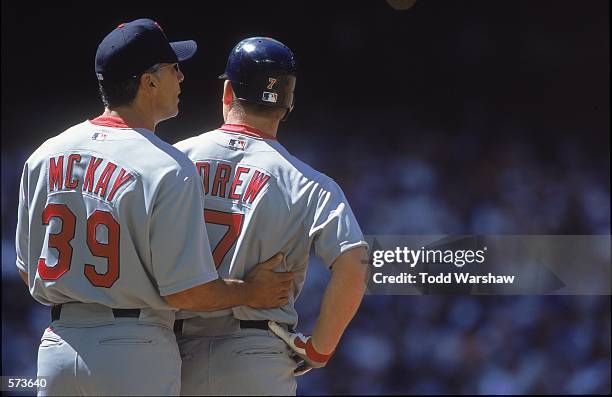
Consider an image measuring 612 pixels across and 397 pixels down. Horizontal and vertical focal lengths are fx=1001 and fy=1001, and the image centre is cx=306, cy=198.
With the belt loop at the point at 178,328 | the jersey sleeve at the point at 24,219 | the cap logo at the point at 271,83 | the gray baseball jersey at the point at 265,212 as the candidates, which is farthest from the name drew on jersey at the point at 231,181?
the jersey sleeve at the point at 24,219

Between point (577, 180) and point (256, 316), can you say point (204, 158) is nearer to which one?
point (256, 316)

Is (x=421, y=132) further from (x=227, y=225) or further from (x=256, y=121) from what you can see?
(x=227, y=225)

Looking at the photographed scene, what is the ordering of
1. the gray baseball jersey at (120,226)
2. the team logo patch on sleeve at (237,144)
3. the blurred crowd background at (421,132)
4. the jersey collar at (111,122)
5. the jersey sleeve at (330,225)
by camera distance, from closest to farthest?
1. the gray baseball jersey at (120,226)
2. the jersey collar at (111,122)
3. the jersey sleeve at (330,225)
4. the team logo patch on sleeve at (237,144)
5. the blurred crowd background at (421,132)

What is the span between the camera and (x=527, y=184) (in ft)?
15.8

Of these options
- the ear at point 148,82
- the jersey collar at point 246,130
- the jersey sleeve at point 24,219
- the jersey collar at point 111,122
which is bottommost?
the jersey sleeve at point 24,219

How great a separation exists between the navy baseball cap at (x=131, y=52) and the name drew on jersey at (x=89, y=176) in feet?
0.71

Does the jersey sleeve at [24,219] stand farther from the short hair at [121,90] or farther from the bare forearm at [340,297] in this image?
the bare forearm at [340,297]

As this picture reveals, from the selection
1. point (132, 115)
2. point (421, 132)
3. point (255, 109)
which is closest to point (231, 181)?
point (255, 109)

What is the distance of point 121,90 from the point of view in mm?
2332

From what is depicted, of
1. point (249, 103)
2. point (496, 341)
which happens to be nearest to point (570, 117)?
point (496, 341)

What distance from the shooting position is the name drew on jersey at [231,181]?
2.48m

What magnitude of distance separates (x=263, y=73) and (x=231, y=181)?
11.4 inches

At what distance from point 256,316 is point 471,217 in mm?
2509

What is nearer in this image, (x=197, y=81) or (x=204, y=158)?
(x=204, y=158)
